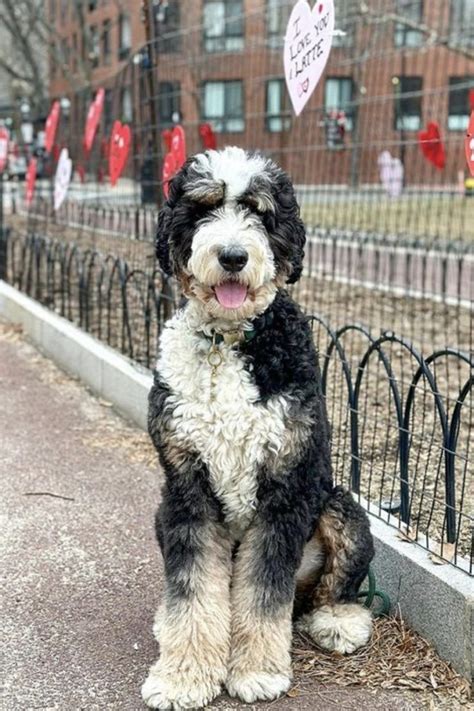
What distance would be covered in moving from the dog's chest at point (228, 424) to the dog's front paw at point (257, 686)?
0.50 meters

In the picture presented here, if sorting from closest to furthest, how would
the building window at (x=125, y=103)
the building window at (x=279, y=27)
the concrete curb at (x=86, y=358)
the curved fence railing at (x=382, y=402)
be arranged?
the curved fence railing at (x=382, y=402)
the concrete curb at (x=86, y=358)
the building window at (x=125, y=103)
the building window at (x=279, y=27)

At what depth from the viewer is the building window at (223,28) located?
1423 cm

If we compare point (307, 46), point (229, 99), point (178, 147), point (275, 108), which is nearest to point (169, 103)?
point (178, 147)

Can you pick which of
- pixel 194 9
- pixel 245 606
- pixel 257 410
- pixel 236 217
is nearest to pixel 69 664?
pixel 245 606

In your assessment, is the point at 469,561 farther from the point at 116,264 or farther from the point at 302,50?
the point at 116,264

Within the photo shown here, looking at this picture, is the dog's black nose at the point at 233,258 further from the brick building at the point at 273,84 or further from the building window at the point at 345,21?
the building window at the point at 345,21

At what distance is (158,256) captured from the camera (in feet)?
9.83

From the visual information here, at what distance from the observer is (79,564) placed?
156 inches

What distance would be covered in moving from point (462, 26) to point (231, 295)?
1475 cm

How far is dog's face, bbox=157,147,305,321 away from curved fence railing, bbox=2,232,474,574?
3.08 feet

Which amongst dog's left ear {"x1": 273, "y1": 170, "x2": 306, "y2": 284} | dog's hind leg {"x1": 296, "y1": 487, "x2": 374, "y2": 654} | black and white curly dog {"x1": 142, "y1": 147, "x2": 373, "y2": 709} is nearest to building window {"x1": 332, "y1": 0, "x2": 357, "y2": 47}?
dog's left ear {"x1": 273, "y1": 170, "x2": 306, "y2": 284}

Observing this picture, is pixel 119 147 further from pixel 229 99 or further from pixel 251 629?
pixel 229 99

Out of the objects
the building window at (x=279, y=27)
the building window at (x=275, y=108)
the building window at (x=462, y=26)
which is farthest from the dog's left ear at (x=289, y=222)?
the building window at (x=279, y=27)

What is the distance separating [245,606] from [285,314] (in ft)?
3.05
